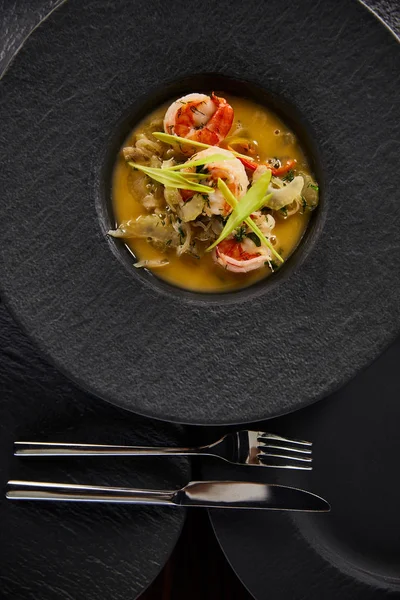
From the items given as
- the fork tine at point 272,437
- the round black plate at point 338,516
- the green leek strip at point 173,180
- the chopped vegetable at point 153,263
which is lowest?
the round black plate at point 338,516

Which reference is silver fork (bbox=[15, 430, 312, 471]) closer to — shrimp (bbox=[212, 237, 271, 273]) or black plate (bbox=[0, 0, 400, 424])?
black plate (bbox=[0, 0, 400, 424])

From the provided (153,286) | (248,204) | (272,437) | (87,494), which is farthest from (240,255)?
(87,494)

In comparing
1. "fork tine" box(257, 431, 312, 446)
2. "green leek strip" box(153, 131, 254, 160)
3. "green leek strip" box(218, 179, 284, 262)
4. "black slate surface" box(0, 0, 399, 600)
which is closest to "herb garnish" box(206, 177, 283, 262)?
"green leek strip" box(218, 179, 284, 262)

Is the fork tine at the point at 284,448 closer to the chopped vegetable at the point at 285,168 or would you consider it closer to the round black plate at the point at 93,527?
the round black plate at the point at 93,527

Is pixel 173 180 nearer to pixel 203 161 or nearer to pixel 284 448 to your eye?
pixel 203 161

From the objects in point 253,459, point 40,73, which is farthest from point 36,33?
point 253,459

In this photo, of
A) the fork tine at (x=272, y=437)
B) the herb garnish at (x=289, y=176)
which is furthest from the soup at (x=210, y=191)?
the fork tine at (x=272, y=437)
